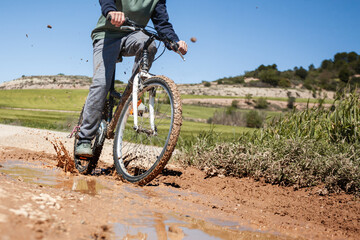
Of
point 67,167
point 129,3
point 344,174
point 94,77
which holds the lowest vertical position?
point 67,167

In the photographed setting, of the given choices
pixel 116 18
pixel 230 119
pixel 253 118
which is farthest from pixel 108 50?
pixel 230 119

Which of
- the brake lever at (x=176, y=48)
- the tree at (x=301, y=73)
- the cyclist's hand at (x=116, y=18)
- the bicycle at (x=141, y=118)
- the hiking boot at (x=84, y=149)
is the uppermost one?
the tree at (x=301, y=73)

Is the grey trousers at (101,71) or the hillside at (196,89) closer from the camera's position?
the grey trousers at (101,71)

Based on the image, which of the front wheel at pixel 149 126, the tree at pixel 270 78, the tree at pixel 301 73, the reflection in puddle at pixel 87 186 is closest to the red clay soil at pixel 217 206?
the reflection in puddle at pixel 87 186

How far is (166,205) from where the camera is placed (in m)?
2.38

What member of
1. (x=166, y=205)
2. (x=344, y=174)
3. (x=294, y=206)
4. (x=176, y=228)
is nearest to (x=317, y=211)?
(x=294, y=206)

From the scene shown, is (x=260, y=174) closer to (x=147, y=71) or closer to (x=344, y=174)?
(x=344, y=174)

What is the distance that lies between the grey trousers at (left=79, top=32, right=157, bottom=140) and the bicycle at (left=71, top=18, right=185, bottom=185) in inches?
7.5

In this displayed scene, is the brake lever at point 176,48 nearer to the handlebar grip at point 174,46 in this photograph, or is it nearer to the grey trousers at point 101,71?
the handlebar grip at point 174,46

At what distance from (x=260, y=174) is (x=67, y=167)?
234cm

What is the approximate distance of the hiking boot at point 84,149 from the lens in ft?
12.1

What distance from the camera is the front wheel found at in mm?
3014

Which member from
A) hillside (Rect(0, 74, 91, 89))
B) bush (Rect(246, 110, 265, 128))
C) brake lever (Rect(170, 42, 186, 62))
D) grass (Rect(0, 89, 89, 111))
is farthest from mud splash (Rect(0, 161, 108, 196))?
hillside (Rect(0, 74, 91, 89))

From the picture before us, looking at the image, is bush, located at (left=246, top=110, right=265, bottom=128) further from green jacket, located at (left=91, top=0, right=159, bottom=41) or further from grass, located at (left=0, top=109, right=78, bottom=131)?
green jacket, located at (left=91, top=0, right=159, bottom=41)
